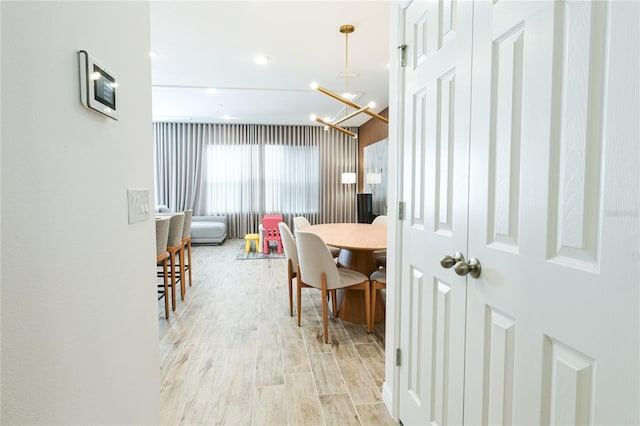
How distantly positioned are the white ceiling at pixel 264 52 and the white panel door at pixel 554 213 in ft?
7.86

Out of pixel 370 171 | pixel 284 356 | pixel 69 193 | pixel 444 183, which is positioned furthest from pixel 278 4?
pixel 370 171

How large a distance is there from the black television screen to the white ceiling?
2296 millimetres

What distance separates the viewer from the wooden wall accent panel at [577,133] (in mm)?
660

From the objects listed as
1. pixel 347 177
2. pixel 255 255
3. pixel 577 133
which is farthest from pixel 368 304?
pixel 347 177

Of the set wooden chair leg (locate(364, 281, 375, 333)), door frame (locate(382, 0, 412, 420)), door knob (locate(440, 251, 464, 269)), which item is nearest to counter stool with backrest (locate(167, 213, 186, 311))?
wooden chair leg (locate(364, 281, 375, 333))

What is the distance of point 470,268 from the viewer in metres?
1.05

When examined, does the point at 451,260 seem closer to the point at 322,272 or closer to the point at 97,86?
the point at 97,86

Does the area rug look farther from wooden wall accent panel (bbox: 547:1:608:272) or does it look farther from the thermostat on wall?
wooden wall accent panel (bbox: 547:1:608:272)

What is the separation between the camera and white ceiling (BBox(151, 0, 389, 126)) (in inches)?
114

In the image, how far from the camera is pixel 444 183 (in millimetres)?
1242

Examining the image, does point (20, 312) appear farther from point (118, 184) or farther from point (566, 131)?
point (566, 131)

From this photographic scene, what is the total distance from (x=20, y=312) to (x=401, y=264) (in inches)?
55.8

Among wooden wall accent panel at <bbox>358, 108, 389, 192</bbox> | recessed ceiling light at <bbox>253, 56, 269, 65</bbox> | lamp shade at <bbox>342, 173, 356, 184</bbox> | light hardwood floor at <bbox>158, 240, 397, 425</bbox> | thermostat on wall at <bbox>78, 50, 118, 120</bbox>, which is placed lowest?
light hardwood floor at <bbox>158, 240, 397, 425</bbox>

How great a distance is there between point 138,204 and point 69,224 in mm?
417
